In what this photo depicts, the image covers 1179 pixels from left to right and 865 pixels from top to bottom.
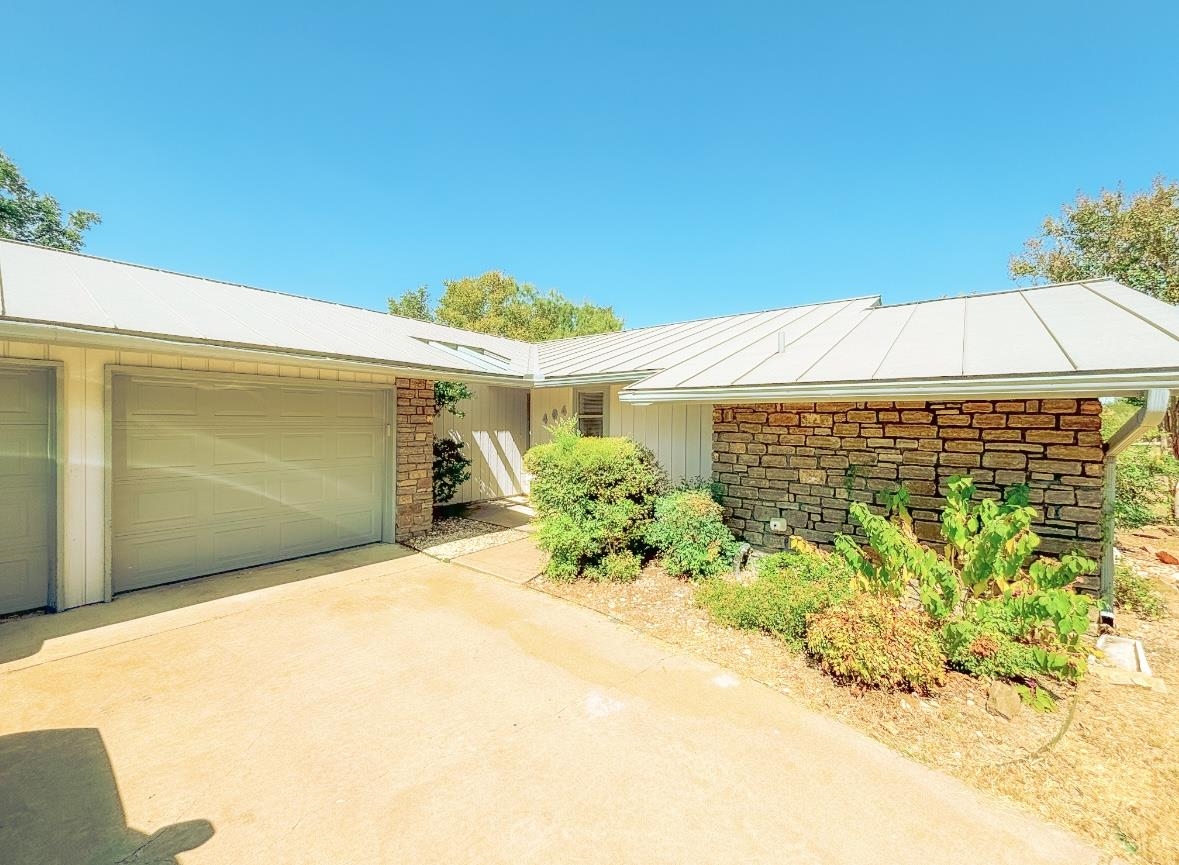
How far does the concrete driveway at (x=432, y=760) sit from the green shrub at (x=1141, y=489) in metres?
7.13

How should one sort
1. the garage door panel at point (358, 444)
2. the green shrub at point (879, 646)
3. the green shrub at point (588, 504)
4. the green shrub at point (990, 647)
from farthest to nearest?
1. the garage door panel at point (358, 444)
2. the green shrub at point (588, 504)
3. the green shrub at point (990, 647)
4. the green shrub at point (879, 646)

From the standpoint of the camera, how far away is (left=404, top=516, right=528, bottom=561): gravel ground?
7074 millimetres

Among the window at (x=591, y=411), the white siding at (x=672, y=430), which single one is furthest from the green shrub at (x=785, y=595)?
the window at (x=591, y=411)

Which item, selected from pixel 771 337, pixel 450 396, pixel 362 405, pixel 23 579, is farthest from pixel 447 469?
pixel 771 337

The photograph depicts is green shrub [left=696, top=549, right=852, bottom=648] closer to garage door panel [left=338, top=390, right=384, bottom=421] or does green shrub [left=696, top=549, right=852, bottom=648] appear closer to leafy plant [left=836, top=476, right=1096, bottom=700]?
leafy plant [left=836, top=476, right=1096, bottom=700]

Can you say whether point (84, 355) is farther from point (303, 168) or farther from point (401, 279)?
point (401, 279)

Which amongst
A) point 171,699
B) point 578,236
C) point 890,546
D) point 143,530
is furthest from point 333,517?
point 578,236

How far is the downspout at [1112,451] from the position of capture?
11.2 ft

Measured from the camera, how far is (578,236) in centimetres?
1912

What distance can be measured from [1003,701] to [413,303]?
113 ft

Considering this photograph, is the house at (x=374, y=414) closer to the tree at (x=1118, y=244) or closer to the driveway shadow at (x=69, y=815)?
the driveway shadow at (x=69, y=815)

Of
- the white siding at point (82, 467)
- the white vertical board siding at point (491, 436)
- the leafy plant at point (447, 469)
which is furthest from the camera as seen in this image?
the white vertical board siding at point (491, 436)

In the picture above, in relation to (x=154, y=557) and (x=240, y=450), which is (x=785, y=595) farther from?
(x=154, y=557)

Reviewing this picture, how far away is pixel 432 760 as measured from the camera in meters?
2.74
